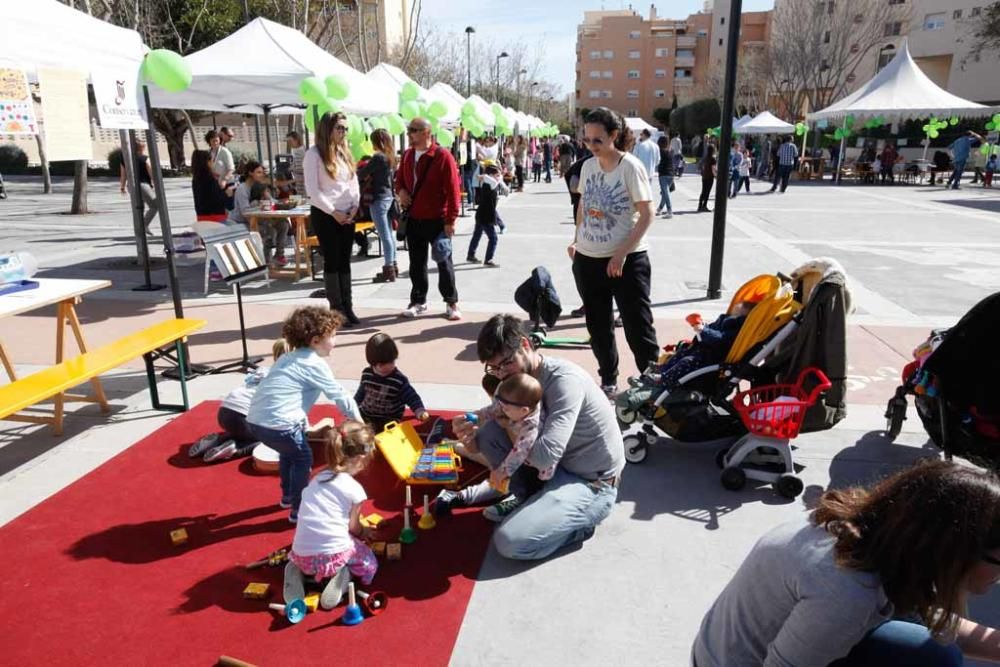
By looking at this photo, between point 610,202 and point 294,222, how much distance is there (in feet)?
20.1

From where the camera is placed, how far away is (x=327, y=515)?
3.03 m

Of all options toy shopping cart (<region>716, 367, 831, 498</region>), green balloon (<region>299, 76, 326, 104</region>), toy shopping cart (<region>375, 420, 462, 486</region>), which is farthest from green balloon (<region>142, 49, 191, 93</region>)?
toy shopping cart (<region>716, 367, 831, 498</region>)

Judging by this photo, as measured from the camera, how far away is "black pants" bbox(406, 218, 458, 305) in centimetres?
715

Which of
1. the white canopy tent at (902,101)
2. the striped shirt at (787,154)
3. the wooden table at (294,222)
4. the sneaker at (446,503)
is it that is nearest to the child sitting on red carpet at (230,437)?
the sneaker at (446,503)

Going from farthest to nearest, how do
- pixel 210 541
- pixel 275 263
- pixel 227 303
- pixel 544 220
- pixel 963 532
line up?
pixel 544 220
pixel 275 263
pixel 227 303
pixel 210 541
pixel 963 532

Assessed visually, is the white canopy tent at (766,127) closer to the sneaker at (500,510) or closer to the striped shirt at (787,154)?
the striped shirt at (787,154)

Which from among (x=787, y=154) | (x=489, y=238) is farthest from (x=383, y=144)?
(x=787, y=154)

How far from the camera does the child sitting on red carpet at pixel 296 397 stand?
11.6 ft

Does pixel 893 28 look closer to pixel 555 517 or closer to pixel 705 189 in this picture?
pixel 705 189

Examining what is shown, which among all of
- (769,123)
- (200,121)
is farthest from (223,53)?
(200,121)

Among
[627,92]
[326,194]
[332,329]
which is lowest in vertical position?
[332,329]

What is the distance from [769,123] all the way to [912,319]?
26.6m

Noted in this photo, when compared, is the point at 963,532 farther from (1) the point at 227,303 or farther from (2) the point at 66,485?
(1) the point at 227,303

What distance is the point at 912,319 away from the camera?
24.4 ft
